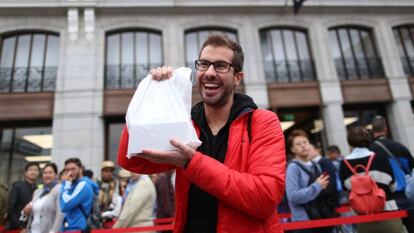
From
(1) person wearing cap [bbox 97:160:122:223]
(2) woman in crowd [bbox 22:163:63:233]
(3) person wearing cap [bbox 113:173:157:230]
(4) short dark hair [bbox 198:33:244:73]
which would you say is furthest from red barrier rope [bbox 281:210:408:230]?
(1) person wearing cap [bbox 97:160:122:223]

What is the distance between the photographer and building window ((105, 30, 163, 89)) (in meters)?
13.6

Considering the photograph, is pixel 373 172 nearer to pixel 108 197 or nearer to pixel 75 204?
pixel 75 204

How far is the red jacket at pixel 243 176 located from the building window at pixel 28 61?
13.3 metres

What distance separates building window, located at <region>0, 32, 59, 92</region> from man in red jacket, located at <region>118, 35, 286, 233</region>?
13184 millimetres

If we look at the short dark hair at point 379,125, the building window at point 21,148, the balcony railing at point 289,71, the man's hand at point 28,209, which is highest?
the balcony railing at point 289,71

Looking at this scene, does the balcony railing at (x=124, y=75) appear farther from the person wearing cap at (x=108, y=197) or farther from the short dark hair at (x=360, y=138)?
the short dark hair at (x=360, y=138)

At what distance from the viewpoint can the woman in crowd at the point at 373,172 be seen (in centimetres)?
348

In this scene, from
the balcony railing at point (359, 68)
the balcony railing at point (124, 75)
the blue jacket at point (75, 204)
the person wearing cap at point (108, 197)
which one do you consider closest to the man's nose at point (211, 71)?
the blue jacket at point (75, 204)

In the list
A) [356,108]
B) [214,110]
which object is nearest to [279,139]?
[214,110]

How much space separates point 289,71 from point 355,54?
380cm

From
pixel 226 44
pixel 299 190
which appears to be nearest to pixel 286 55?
pixel 299 190

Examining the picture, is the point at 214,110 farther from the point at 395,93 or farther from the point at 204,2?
the point at 395,93

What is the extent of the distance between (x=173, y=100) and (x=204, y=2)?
1399cm

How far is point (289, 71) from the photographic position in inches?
575
